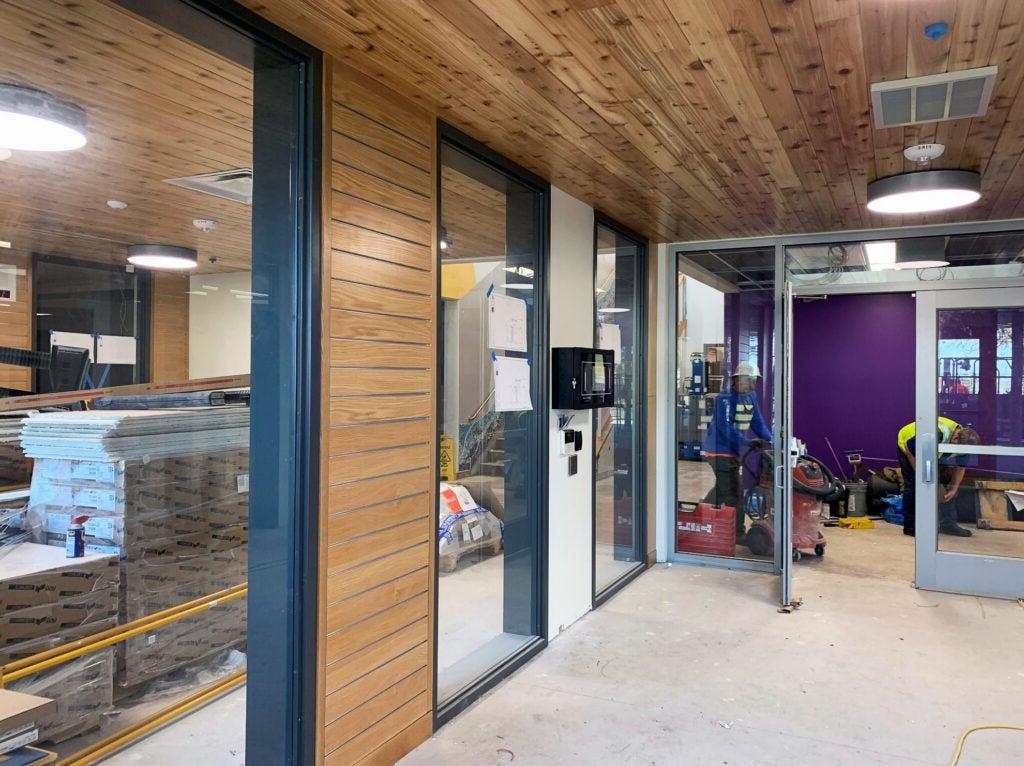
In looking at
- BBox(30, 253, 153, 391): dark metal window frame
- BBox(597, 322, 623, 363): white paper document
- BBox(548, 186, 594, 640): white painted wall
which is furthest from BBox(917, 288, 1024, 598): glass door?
BBox(30, 253, 153, 391): dark metal window frame

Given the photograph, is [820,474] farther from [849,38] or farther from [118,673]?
[118,673]

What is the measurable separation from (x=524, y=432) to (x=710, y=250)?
2555 mm

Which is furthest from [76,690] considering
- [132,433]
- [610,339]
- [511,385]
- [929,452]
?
[929,452]

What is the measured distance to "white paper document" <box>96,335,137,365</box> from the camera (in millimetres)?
2611

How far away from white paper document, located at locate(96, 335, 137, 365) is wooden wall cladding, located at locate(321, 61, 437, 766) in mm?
888

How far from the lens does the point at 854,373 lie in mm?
8398

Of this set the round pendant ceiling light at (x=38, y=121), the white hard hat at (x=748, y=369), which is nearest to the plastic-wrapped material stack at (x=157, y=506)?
the round pendant ceiling light at (x=38, y=121)

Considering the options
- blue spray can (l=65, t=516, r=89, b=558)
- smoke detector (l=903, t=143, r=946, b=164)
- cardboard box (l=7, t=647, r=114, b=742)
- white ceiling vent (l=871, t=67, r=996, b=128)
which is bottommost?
cardboard box (l=7, t=647, r=114, b=742)

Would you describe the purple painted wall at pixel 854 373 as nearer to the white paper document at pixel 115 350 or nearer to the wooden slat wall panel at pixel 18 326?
the white paper document at pixel 115 350

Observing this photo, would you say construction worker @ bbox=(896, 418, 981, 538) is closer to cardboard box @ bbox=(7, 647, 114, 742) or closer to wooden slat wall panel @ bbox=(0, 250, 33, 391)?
cardboard box @ bbox=(7, 647, 114, 742)

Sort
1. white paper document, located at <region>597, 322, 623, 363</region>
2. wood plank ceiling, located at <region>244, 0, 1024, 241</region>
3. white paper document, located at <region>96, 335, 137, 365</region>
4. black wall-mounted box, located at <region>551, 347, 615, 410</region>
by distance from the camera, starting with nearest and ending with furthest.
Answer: wood plank ceiling, located at <region>244, 0, 1024, 241</region>
white paper document, located at <region>96, 335, 137, 365</region>
black wall-mounted box, located at <region>551, 347, 615, 410</region>
white paper document, located at <region>597, 322, 623, 363</region>

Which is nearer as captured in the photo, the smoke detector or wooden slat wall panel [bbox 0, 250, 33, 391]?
wooden slat wall panel [bbox 0, 250, 33, 391]

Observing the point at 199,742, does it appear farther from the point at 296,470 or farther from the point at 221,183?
the point at 221,183

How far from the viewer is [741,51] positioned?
238 centimetres
